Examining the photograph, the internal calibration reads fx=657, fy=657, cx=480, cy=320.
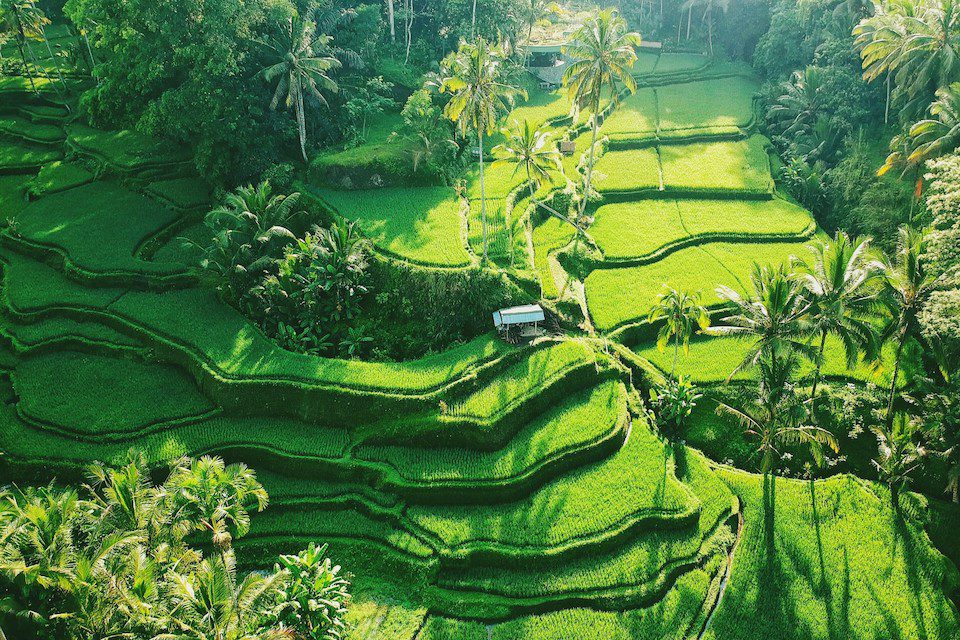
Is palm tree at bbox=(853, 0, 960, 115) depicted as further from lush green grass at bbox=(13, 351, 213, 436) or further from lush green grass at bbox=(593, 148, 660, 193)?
lush green grass at bbox=(13, 351, 213, 436)

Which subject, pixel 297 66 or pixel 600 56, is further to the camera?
pixel 297 66

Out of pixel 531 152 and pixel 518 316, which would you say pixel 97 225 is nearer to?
pixel 531 152

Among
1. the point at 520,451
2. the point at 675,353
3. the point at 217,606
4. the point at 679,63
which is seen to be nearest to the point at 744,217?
the point at 675,353

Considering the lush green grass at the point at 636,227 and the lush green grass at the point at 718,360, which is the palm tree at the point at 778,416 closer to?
the lush green grass at the point at 718,360

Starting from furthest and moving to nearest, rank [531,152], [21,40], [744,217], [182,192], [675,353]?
1. [21,40]
2. [182,192]
3. [744,217]
4. [531,152]
5. [675,353]

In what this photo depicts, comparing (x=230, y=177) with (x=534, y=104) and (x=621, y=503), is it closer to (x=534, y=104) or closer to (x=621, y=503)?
(x=534, y=104)

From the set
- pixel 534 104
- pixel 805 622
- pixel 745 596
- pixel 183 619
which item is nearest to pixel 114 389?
pixel 183 619
